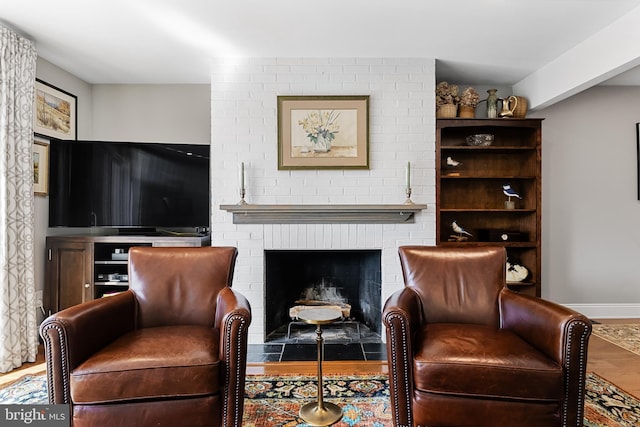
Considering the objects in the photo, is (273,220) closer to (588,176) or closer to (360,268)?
(360,268)

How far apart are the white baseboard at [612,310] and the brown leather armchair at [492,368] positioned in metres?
2.49

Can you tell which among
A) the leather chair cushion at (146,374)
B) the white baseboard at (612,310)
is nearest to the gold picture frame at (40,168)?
the leather chair cushion at (146,374)

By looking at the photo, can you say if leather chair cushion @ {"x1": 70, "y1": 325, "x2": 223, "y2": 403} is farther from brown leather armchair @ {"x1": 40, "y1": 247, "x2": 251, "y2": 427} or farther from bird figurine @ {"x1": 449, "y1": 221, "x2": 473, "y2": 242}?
bird figurine @ {"x1": 449, "y1": 221, "x2": 473, "y2": 242}

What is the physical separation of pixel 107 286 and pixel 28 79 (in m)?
1.70

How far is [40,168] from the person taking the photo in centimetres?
305

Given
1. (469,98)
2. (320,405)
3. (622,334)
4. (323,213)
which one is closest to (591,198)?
(622,334)

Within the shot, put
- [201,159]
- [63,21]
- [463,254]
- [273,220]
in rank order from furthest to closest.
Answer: [201,159], [273,220], [63,21], [463,254]

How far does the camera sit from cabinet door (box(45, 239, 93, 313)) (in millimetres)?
3080

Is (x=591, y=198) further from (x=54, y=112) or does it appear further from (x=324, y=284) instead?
(x=54, y=112)

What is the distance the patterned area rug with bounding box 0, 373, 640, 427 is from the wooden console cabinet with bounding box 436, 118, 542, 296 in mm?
1354

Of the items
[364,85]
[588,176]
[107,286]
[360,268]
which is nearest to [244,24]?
[364,85]

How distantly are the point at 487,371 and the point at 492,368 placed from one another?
0.9 inches

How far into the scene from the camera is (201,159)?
10.8ft

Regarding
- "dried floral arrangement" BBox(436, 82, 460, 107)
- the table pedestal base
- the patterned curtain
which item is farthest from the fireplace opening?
the patterned curtain
